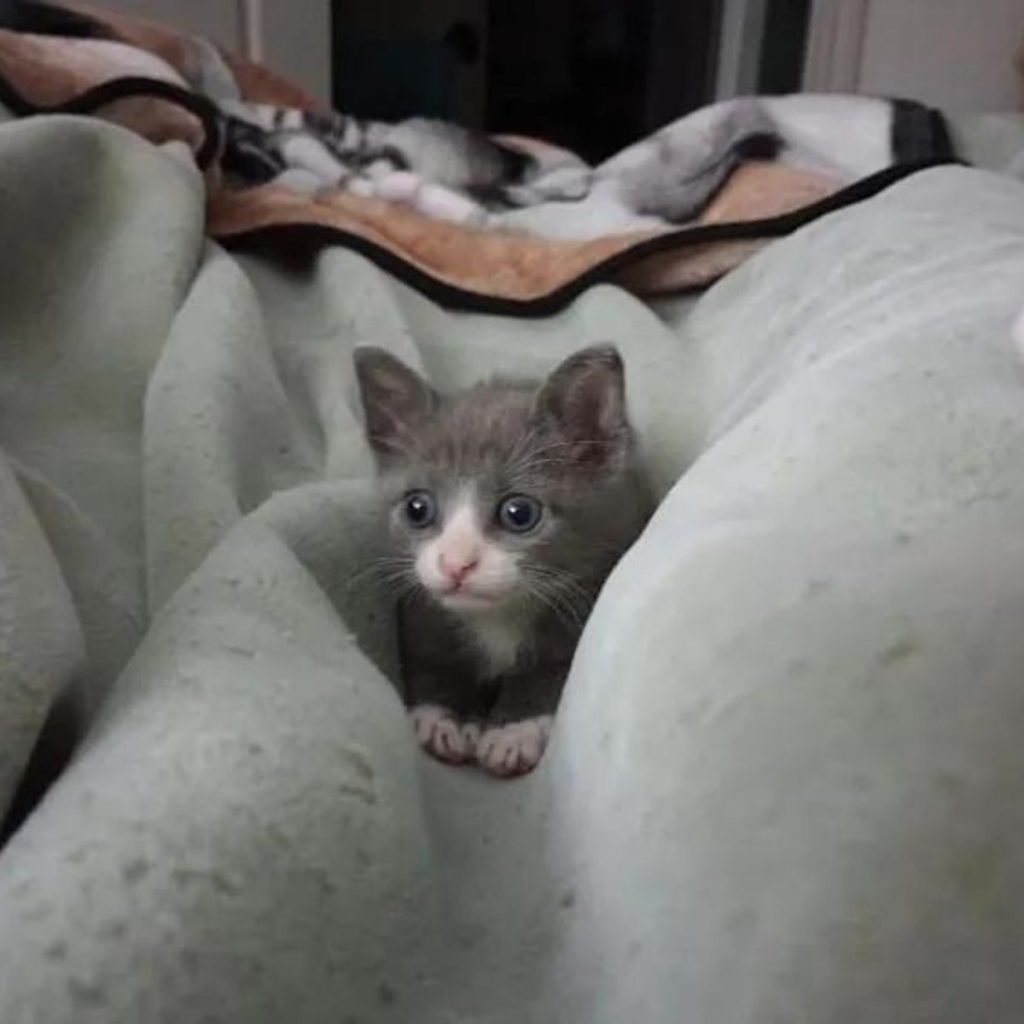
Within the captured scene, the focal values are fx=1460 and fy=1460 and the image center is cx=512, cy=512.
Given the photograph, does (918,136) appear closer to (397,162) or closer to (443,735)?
(397,162)

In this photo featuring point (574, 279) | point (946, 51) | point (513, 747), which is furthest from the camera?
point (946, 51)

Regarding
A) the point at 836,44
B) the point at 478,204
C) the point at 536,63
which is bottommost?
the point at 536,63

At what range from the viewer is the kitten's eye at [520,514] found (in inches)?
36.8

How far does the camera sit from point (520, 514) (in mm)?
937

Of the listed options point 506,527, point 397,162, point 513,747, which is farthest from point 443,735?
point 397,162

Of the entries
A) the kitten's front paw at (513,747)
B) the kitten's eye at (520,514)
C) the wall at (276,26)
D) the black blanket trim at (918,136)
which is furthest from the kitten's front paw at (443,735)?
the wall at (276,26)

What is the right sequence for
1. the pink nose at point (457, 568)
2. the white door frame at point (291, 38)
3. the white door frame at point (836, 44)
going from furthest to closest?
the white door frame at point (836, 44) → the white door frame at point (291, 38) → the pink nose at point (457, 568)

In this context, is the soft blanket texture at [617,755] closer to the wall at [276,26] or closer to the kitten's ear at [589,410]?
the kitten's ear at [589,410]

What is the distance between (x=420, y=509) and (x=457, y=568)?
0.07m

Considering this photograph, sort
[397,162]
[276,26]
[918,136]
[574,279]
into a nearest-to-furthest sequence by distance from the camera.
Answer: [574,279] < [918,136] < [397,162] < [276,26]

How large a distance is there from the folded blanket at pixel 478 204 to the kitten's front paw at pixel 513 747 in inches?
18.9

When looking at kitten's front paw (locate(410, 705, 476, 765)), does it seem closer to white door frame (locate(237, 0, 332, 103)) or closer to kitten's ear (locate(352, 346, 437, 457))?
kitten's ear (locate(352, 346, 437, 457))

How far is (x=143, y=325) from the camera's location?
1.02 meters

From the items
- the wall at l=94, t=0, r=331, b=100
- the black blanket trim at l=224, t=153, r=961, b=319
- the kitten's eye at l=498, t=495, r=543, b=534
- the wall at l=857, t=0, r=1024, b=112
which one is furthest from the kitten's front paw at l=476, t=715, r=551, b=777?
the wall at l=857, t=0, r=1024, b=112
